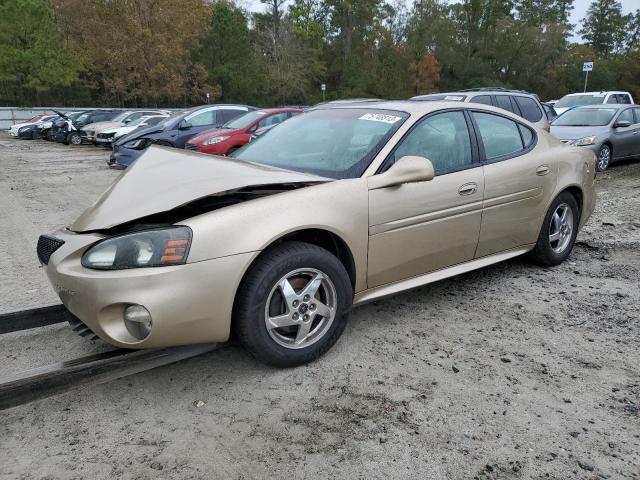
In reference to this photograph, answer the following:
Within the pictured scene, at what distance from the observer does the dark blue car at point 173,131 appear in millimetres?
11289

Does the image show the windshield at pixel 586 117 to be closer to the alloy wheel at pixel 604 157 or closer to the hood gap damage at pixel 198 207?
the alloy wheel at pixel 604 157

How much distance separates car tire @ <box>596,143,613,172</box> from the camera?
35.1ft

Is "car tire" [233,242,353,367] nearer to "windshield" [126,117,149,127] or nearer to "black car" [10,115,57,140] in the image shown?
"windshield" [126,117,149,127]

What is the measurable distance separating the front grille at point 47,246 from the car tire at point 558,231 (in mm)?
3770

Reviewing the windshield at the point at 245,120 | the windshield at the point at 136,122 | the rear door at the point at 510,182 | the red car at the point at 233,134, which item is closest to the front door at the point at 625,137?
the red car at the point at 233,134

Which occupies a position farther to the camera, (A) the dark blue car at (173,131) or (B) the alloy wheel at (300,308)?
(A) the dark blue car at (173,131)

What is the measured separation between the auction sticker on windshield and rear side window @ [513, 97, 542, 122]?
7.13 meters

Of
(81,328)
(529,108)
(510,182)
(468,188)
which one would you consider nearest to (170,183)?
(81,328)

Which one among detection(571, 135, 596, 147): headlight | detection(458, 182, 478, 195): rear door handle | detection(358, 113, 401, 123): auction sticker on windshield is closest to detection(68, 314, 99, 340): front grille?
detection(358, 113, 401, 123): auction sticker on windshield

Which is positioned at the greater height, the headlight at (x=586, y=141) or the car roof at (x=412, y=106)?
the car roof at (x=412, y=106)

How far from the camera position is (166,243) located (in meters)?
2.54

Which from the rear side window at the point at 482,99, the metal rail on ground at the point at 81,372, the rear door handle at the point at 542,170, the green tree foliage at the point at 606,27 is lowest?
the metal rail on ground at the point at 81,372

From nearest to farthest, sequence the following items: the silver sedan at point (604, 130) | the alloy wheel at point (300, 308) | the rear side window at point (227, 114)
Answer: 1. the alloy wheel at point (300, 308)
2. the silver sedan at point (604, 130)
3. the rear side window at point (227, 114)

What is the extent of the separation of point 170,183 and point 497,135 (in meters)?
2.65
